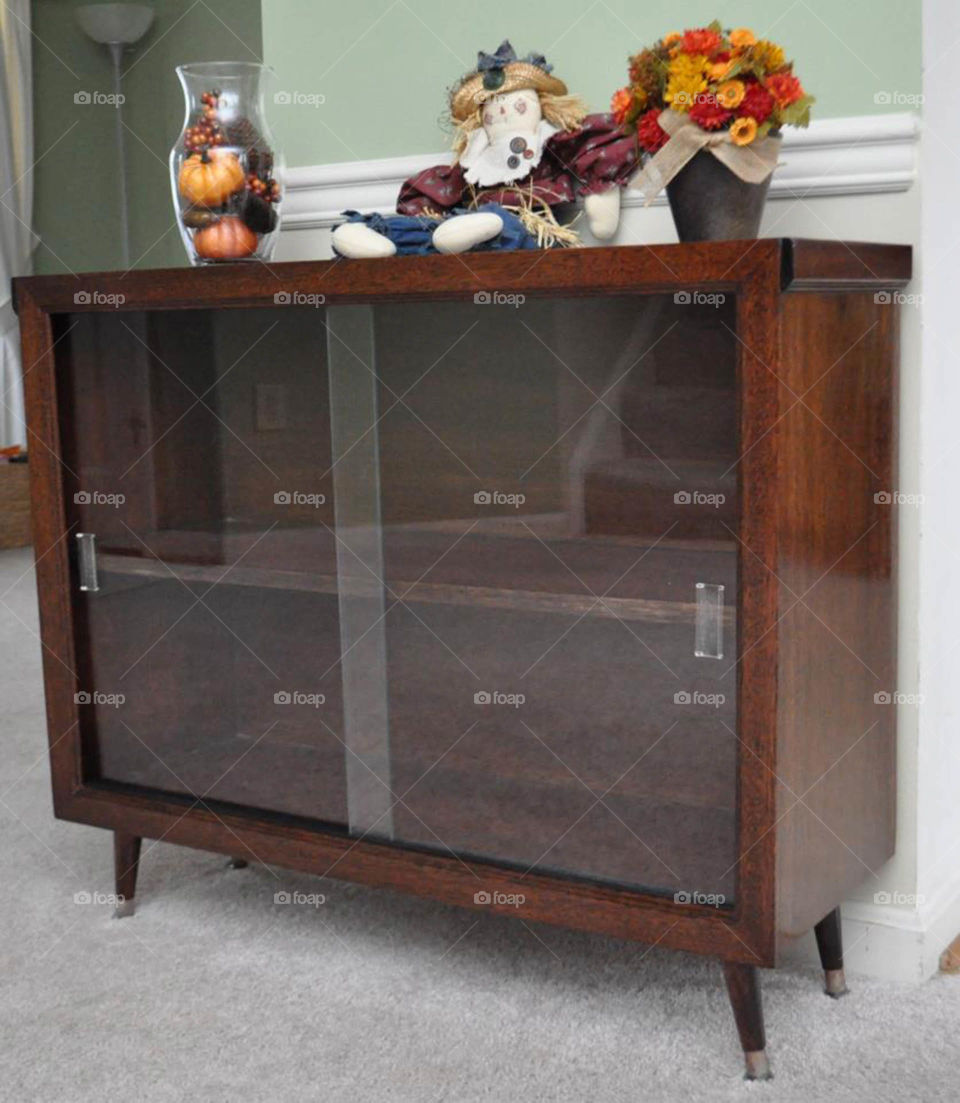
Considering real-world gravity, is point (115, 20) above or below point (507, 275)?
above

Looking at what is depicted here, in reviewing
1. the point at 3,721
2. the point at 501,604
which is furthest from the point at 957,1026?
the point at 3,721

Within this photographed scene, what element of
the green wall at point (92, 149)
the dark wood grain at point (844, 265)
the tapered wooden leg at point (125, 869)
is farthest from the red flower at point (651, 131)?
the green wall at point (92, 149)

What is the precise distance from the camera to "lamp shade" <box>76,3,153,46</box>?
5.07 m

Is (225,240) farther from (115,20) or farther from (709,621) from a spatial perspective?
(115,20)

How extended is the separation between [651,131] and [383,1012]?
3.46 ft

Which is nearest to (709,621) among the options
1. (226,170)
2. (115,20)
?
(226,170)

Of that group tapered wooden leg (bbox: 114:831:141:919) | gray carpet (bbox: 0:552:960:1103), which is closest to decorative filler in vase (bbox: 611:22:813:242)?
gray carpet (bbox: 0:552:960:1103)

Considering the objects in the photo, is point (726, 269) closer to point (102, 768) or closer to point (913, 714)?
point (913, 714)

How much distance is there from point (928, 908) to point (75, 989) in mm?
1071

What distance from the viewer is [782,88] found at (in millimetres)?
1418

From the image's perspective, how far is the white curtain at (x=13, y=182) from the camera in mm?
5277

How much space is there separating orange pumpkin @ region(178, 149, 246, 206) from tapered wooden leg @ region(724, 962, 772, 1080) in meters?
1.11

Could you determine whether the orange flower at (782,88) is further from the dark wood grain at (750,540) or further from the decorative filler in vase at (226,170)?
the decorative filler in vase at (226,170)

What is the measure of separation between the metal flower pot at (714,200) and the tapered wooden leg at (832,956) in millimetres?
815
